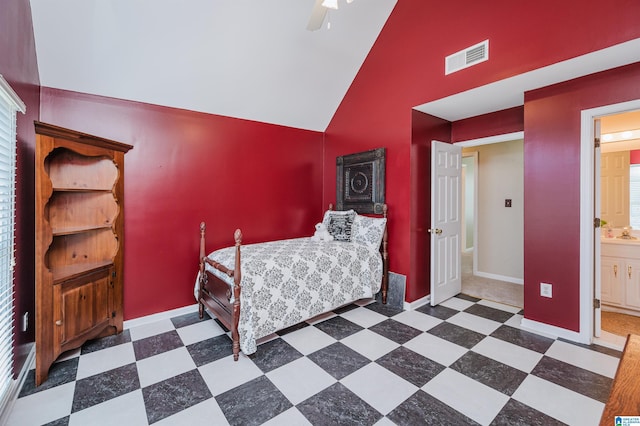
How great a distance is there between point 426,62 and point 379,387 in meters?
3.27

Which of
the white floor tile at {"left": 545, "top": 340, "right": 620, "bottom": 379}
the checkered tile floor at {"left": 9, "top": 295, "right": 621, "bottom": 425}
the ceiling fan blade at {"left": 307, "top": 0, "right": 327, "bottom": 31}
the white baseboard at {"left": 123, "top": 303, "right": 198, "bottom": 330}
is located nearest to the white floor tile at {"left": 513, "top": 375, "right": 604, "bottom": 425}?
the checkered tile floor at {"left": 9, "top": 295, "right": 621, "bottom": 425}

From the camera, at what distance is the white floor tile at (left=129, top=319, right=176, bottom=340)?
281 cm

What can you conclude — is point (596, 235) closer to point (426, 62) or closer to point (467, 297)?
point (467, 297)

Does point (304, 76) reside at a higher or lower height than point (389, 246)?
higher

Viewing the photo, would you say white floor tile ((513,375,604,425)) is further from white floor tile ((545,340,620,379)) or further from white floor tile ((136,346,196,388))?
white floor tile ((136,346,196,388))

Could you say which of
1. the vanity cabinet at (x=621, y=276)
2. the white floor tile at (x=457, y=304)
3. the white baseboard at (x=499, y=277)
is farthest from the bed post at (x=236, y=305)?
the white baseboard at (x=499, y=277)

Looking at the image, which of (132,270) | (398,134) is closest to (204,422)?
(132,270)

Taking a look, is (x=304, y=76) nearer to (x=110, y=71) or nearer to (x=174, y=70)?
(x=174, y=70)

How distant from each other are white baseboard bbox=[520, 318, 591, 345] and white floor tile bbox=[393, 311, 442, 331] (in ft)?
2.71

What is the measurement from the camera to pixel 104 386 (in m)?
2.03

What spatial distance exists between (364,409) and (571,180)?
2.70m

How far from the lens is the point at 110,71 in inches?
106

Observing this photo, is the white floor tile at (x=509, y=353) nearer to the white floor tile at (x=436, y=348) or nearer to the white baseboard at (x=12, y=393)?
the white floor tile at (x=436, y=348)

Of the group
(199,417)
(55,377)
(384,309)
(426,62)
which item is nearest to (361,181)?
(426,62)
